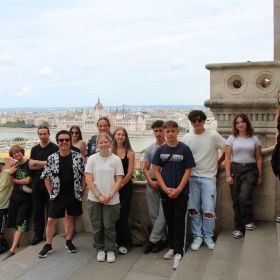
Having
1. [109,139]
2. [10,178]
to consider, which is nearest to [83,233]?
[10,178]

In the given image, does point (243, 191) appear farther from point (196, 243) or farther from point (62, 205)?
point (62, 205)

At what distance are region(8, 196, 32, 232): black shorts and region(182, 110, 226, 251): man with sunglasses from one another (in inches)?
82.8

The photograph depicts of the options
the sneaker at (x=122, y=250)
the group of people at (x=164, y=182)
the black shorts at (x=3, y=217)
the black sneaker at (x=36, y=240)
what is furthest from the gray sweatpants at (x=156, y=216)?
the black shorts at (x=3, y=217)

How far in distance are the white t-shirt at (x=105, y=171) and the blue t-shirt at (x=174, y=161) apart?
1.39 ft

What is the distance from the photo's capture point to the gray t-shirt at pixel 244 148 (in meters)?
3.91

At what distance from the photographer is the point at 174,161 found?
12.3 feet

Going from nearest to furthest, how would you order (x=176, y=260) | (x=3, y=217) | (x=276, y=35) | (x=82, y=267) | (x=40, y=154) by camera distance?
(x=176, y=260) < (x=82, y=267) < (x=40, y=154) < (x=3, y=217) < (x=276, y=35)

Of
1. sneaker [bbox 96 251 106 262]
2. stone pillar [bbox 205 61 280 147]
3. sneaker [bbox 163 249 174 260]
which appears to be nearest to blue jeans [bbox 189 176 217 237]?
sneaker [bbox 163 249 174 260]

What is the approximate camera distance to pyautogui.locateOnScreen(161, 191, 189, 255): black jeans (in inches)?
150

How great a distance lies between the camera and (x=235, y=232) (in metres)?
3.98

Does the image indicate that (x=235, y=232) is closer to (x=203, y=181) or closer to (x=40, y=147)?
(x=203, y=181)

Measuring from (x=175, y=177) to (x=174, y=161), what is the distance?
0.51 ft

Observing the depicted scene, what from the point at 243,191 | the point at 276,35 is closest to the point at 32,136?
the point at 276,35

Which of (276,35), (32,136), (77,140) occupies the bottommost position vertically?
(32,136)
